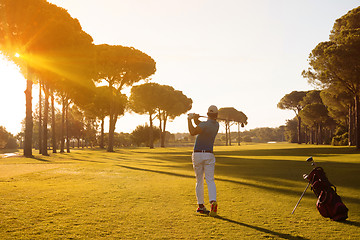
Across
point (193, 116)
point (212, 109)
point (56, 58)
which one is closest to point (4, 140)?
point (56, 58)

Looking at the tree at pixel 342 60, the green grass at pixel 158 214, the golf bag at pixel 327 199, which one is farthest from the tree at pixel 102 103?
the golf bag at pixel 327 199

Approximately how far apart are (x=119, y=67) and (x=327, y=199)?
162ft

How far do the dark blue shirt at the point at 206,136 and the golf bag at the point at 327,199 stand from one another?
7.68 feet

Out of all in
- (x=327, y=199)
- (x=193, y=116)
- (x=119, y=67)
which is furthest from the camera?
(x=119, y=67)

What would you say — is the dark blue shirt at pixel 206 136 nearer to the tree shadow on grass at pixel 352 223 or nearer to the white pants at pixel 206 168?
the white pants at pixel 206 168

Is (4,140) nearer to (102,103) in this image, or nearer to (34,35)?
(102,103)

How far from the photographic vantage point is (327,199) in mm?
7070

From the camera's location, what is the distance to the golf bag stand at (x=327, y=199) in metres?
6.91

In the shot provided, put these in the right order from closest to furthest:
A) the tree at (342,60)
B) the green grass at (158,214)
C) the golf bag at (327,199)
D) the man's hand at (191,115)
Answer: the green grass at (158,214)
the golf bag at (327,199)
the man's hand at (191,115)
the tree at (342,60)

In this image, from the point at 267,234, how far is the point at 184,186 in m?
6.70

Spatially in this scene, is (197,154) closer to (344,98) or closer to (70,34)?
(70,34)

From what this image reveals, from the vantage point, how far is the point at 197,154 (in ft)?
25.0

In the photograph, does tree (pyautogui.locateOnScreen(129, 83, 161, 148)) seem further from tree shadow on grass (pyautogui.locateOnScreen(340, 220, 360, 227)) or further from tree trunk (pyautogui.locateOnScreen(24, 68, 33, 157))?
tree shadow on grass (pyautogui.locateOnScreen(340, 220, 360, 227))

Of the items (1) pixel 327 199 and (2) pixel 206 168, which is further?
(2) pixel 206 168
